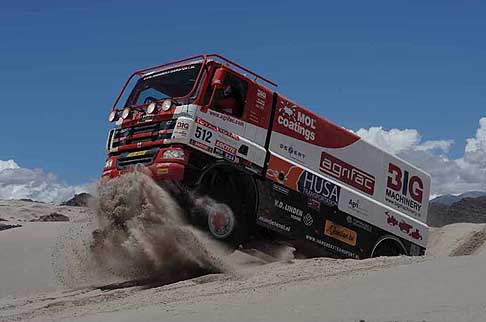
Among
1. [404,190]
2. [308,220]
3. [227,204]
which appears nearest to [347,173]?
[308,220]

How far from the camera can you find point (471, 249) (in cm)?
1622

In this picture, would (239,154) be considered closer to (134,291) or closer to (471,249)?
(134,291)

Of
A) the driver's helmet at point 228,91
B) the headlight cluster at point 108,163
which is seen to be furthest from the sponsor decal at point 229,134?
the headlight cluster at point 108,163

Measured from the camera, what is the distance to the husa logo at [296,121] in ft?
36.7

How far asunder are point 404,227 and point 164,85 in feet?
20.6

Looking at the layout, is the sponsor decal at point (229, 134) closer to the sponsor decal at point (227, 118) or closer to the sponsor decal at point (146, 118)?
the sponsor decal at point (227, 118)

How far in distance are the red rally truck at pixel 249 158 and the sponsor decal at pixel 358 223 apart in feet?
0.11

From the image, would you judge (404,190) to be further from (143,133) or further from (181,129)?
(143,133)

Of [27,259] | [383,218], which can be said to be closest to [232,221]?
[383,218]

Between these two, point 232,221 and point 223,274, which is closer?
point 223,274

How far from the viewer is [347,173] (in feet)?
40.8

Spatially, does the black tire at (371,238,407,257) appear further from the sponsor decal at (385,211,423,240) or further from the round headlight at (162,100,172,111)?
the round headlight at (162,100,172,111)

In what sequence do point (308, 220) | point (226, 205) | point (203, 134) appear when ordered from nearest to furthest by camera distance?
point (203, 134) < point (226, 205) < point (308, 220)

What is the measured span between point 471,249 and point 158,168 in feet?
33.0
